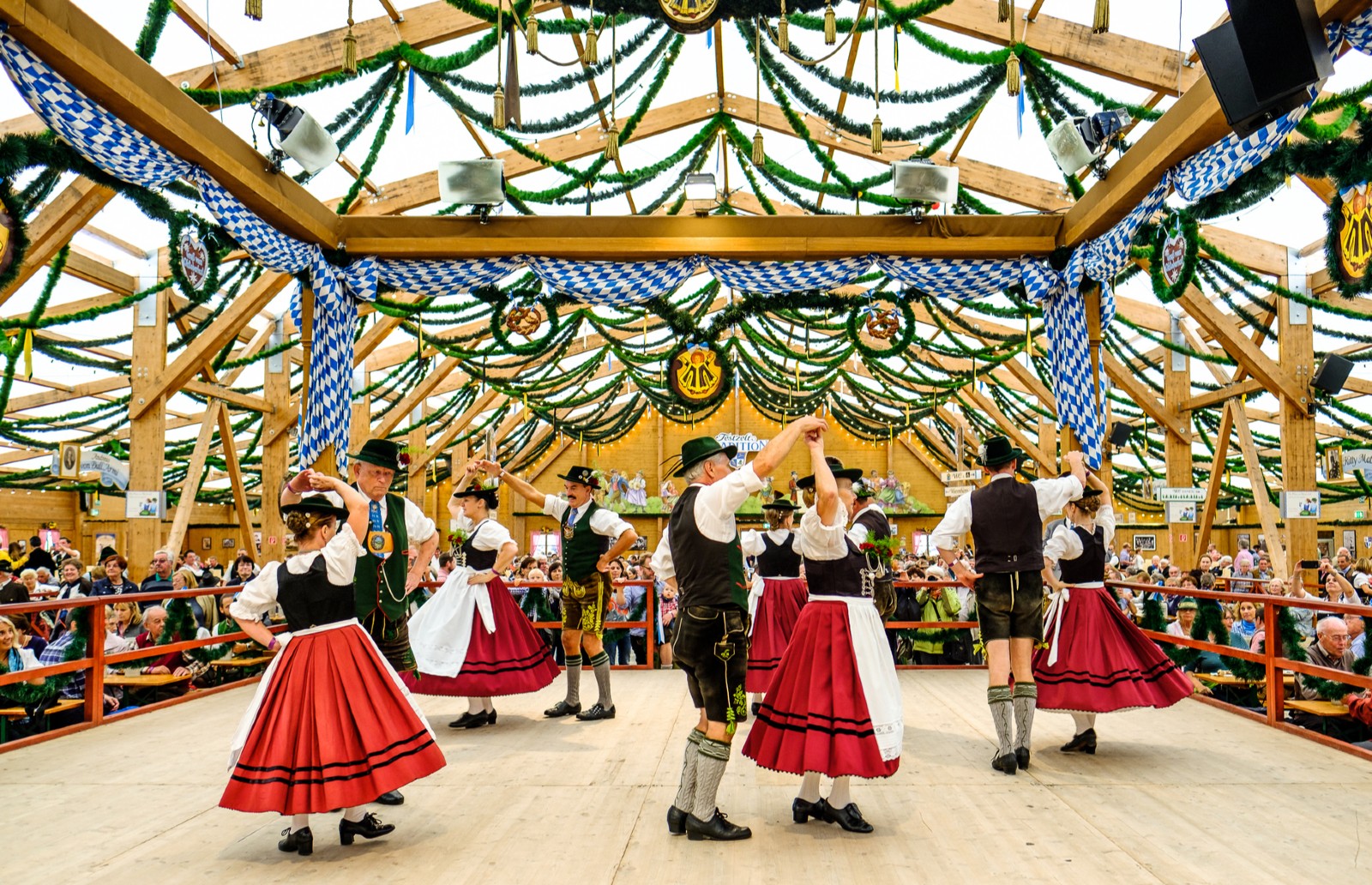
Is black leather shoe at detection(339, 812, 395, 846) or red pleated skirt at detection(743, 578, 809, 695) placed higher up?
red pleated skirt at detection(743, 578, 809, 695)

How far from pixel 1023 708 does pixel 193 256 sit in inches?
224

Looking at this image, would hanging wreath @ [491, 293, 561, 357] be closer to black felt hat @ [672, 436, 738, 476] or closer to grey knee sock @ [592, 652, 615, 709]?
grey knee sock @ [592, 652, 615, 709]

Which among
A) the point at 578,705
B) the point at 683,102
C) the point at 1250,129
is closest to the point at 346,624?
the point at 578,705

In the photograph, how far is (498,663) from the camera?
18.7 feet

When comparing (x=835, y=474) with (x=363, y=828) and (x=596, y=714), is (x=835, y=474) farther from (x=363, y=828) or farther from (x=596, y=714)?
(x=363, y=828)

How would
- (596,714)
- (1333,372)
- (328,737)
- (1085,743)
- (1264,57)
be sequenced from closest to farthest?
(328,737) → (1264,57) → (1085,743) → (596,714) → (1333,372)

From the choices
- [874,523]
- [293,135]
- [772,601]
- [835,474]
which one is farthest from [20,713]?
[874,523]

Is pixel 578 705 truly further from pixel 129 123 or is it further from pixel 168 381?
pixel 168 381

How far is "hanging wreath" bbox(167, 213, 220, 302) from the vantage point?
6.04 meters

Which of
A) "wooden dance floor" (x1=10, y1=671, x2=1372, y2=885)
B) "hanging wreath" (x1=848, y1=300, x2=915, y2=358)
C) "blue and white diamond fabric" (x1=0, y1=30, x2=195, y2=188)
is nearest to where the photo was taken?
"wooden dance floor" (x1=10, y1=671, x2=1372, y2=885)

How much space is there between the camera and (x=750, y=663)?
5.94 m

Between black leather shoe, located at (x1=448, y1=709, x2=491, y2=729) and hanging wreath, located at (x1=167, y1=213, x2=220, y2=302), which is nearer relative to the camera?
black leather shoe, located at (x1=448, y1=709, x2=491, y2=729)

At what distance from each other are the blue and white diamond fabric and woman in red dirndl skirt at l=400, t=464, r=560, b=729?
2.37 metres

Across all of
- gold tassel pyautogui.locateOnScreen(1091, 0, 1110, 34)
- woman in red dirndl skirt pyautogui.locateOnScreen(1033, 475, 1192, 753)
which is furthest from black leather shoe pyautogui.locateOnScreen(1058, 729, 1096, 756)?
gold tassel pyautogui.locateOnScreen(1091, 0, 1110, 34)
